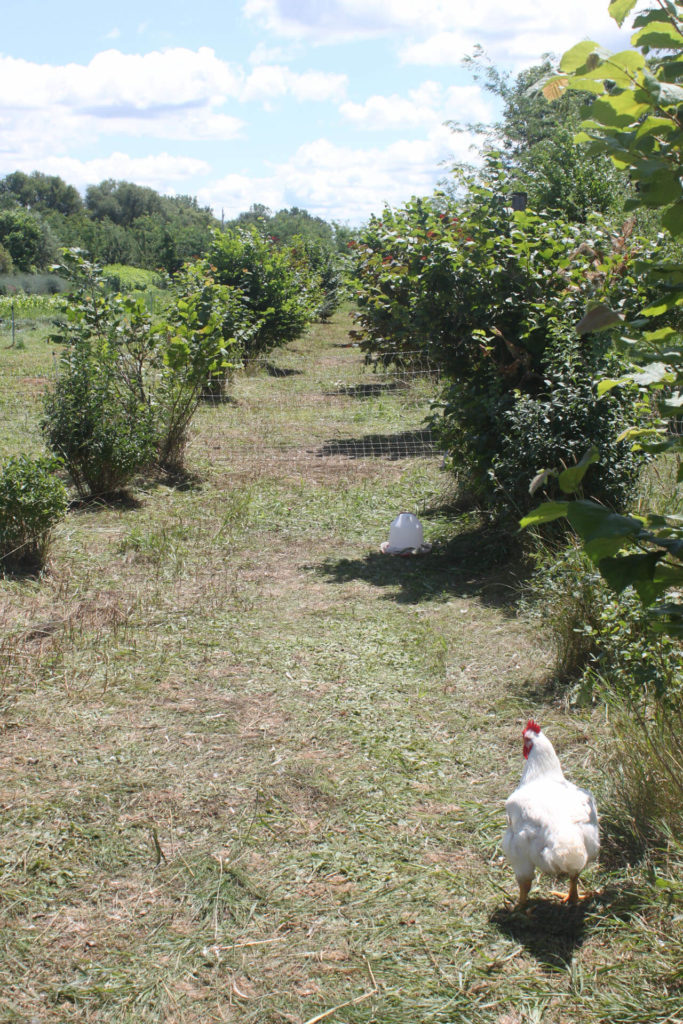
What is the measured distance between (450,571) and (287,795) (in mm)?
2962

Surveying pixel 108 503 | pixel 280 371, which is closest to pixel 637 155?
pixel 108 503

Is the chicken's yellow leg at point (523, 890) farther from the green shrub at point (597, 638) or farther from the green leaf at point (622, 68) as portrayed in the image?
the green leaf at point (622, 68)

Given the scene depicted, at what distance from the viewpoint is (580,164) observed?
13.1m

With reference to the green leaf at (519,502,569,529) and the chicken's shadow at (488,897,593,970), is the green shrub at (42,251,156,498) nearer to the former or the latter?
the chicken's shadow at (488,897,593,970)

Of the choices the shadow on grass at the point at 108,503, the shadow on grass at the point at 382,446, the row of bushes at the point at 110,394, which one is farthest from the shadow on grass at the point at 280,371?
the shadow on grass at the point at 108,503

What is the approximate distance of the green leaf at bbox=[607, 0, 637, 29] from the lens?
135 centimetres

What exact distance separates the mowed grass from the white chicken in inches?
7.8

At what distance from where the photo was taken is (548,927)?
8.52ft

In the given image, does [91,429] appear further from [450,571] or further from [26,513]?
[450,571]

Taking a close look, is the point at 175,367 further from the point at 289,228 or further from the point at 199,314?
the point at 289,228

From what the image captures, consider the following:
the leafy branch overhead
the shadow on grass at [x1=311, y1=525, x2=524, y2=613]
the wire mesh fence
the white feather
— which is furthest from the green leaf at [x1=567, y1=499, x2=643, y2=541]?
the wire mesh fence

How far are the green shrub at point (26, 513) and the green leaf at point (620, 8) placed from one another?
16.6ft

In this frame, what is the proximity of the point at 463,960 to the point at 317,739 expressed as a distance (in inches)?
56.7

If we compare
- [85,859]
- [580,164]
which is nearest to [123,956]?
[85,859]
